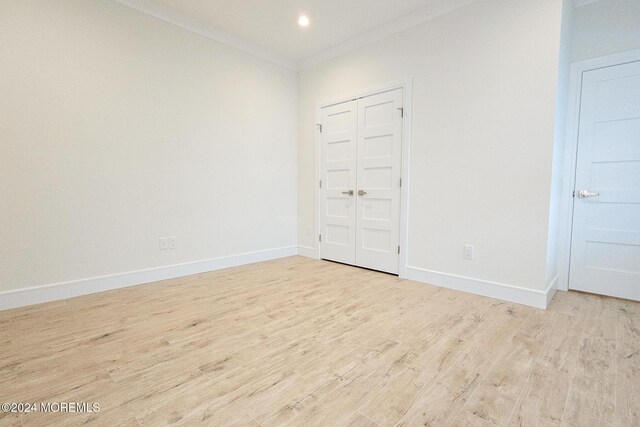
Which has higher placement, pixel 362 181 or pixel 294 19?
pixel 294 19

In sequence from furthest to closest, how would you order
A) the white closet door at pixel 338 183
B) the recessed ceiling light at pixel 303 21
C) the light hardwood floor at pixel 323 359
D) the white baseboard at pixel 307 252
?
the white baseboard at pixel 307 252 → the white closet door at pixel 338 183 → the recessed ceiling light at pixel 303 21 → the light hardwood floor at pixel 323 359

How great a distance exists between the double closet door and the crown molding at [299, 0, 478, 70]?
66 centimetres

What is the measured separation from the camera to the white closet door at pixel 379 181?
Result: 3256 mm

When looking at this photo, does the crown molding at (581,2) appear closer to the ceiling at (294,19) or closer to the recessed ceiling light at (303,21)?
the ceiling at (294,19)

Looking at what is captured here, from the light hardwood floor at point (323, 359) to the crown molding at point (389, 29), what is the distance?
279 cm

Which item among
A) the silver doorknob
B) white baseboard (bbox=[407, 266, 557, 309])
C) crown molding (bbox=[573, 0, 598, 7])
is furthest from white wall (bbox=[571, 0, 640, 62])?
white baseboard (bbox=[407, 266, 557, 309])

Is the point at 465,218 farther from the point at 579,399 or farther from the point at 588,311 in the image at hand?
the point at 579,399

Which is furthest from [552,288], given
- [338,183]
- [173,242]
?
[173,242]

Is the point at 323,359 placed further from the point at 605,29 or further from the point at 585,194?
the point at 605,29

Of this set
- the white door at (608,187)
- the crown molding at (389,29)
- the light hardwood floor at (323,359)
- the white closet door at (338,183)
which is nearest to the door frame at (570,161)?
the white door at (608,187)

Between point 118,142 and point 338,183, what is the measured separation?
2.50 m

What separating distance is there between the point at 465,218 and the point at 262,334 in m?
2.16

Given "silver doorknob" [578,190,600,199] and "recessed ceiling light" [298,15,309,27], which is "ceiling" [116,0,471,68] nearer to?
"recessed ceiling light" [298,15,309,27]

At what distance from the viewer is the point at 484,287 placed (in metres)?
2.67
